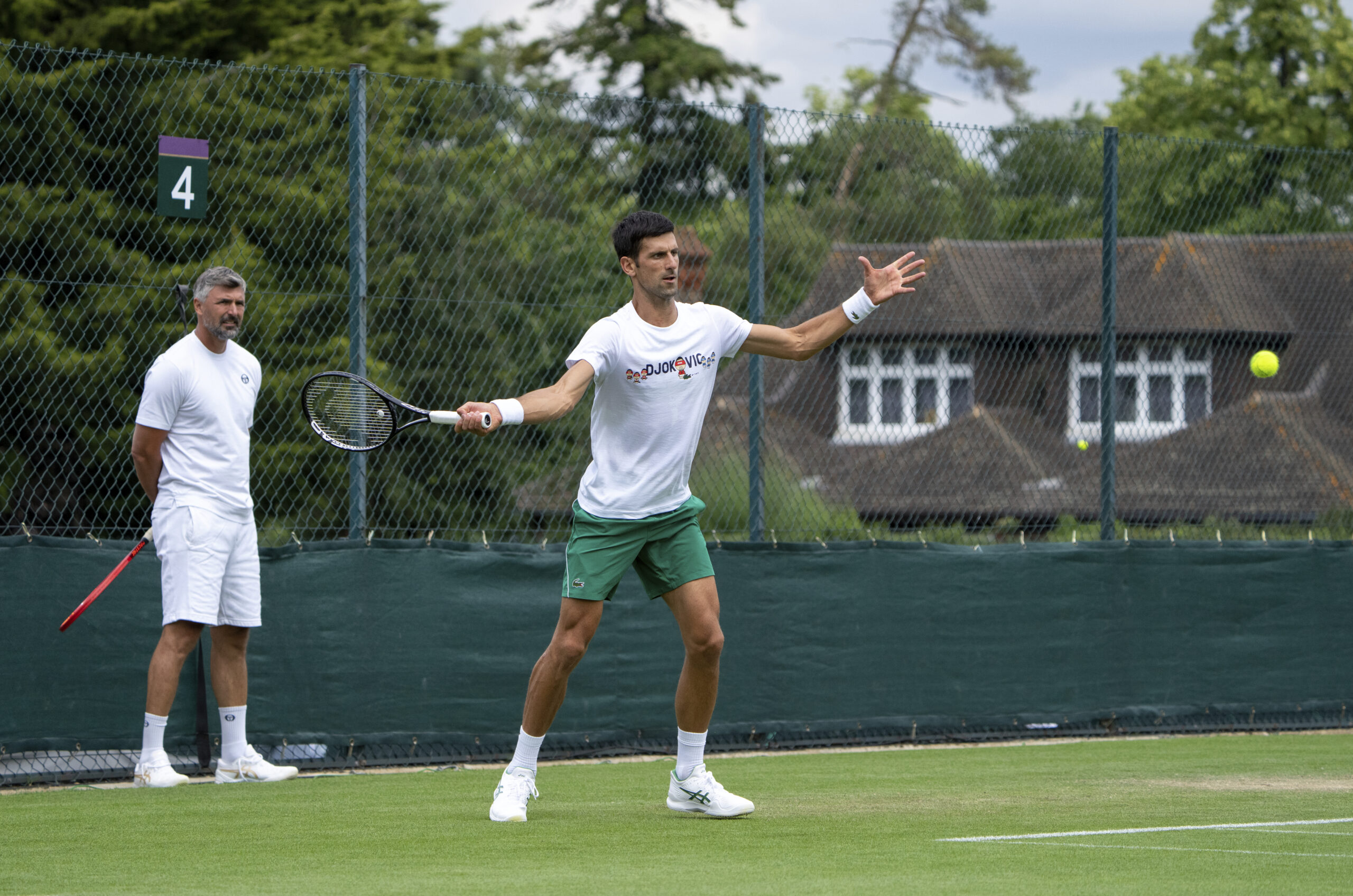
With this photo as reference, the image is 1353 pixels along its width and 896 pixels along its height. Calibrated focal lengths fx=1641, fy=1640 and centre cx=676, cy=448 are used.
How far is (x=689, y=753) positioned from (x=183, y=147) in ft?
12.6

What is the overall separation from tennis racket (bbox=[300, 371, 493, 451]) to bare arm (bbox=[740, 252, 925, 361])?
115 cm

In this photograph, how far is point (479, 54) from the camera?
25.5 m

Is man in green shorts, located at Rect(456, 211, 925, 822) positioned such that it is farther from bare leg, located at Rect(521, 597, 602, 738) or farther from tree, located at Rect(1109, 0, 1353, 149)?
tree, located at Rect(1109, 0, 1353, 149)

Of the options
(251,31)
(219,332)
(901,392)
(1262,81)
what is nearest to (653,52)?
(251,31)

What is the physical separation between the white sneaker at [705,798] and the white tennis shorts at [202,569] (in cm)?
207

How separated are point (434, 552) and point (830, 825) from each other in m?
2.98

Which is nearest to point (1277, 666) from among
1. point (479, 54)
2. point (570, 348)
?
point (570, 348)

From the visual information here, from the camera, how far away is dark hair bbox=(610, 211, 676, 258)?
18.3 ft

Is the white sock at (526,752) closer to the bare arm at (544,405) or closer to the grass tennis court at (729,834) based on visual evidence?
the grass tennis court at (729,834)

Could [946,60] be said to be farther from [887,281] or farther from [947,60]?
[887,281]

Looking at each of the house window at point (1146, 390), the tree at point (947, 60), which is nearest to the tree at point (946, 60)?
the tree at point (947, 60)

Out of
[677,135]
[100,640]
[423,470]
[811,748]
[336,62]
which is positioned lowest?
[811,748]

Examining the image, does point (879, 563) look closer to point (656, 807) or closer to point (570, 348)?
point (570, 348)

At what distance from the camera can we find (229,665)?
22.2ft
